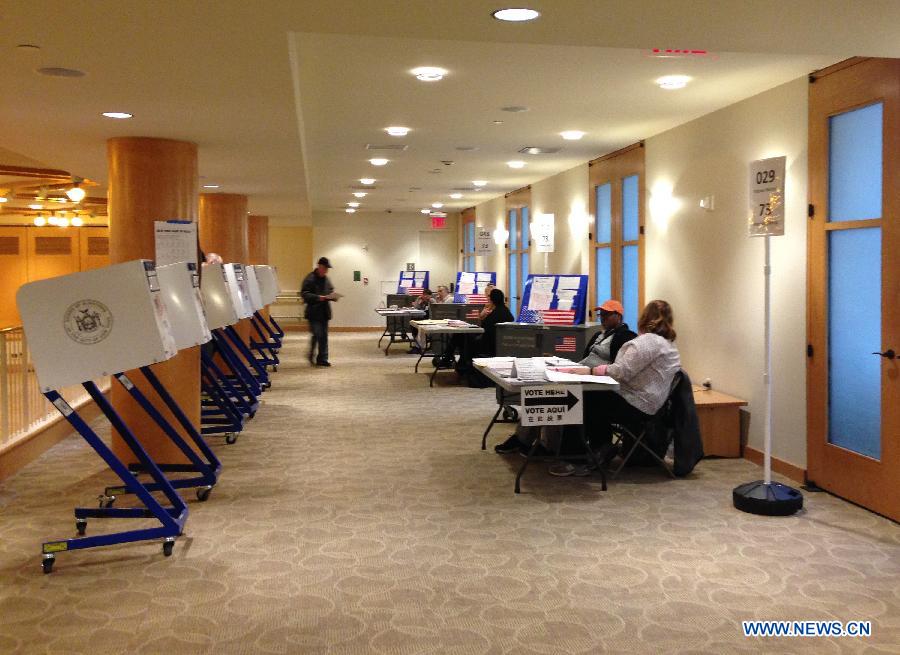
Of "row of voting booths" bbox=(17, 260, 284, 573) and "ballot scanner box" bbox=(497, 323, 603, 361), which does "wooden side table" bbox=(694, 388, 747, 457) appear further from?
"row of voting booths" bbox=(17, 260, 284, 573)

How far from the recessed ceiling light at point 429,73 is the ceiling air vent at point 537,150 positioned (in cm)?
374

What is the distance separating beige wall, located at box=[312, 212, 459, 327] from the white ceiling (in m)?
10.8

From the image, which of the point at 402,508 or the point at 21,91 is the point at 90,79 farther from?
the point at 402,508

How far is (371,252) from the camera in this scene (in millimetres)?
21297

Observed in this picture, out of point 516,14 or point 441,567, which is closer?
point 516,14

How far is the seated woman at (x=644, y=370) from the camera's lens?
594 cm

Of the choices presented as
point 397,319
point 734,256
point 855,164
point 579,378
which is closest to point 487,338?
point 734,256

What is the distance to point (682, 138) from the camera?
27.1 feet

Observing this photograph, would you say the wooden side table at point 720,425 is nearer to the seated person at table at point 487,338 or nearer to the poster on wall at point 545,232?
the seated person at table at point 487,338

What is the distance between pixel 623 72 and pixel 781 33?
2.13m

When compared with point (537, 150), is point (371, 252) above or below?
below

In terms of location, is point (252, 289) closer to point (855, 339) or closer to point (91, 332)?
point (91, 332)

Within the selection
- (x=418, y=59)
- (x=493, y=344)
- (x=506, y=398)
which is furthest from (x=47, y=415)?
(x=493, y=344)

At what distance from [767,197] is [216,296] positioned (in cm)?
440
